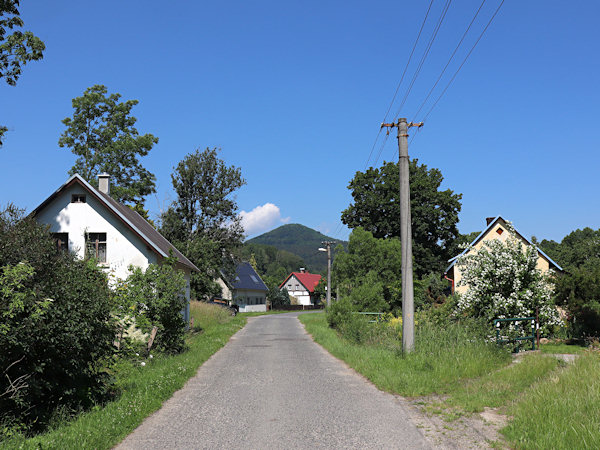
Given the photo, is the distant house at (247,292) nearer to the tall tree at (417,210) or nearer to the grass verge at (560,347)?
the tall tree at (417,210)

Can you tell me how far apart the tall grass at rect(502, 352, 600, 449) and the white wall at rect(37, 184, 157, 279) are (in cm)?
1947

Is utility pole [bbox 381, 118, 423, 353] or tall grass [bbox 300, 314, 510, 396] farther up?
utility pole [bbox 381, 118, 423, 353]

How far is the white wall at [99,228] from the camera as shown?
23703 mm

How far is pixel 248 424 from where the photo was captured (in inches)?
294

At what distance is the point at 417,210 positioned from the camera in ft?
165

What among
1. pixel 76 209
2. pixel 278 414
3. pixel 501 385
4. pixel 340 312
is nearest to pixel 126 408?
pixel 278 414

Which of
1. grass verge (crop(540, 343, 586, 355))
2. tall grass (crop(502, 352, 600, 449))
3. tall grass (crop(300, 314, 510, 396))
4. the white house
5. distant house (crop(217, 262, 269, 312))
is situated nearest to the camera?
tall grass (crop(502, 352, 600, 449))

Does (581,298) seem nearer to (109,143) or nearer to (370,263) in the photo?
(370,263)

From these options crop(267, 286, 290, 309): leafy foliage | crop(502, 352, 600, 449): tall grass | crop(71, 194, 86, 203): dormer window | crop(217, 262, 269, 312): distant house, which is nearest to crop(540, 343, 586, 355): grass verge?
crop(502, 352, 600, 449): tall grass

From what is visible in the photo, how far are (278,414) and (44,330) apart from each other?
3815 millimetres

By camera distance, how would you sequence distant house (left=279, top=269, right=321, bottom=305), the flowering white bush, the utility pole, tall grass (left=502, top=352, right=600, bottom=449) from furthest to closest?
distant house (left=279, top=269, right=321, bottom=305) → the flowering white bush → the utility pole → tall grass (left=502, top=352, right=600, bottom=449)

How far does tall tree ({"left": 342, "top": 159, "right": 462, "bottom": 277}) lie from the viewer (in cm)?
5056

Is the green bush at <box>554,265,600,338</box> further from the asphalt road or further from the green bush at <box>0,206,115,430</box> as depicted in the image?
the green bush at <box>0,206,115,430</box>

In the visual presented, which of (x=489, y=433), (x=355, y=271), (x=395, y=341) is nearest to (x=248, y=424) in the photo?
(x=489, y=433)
